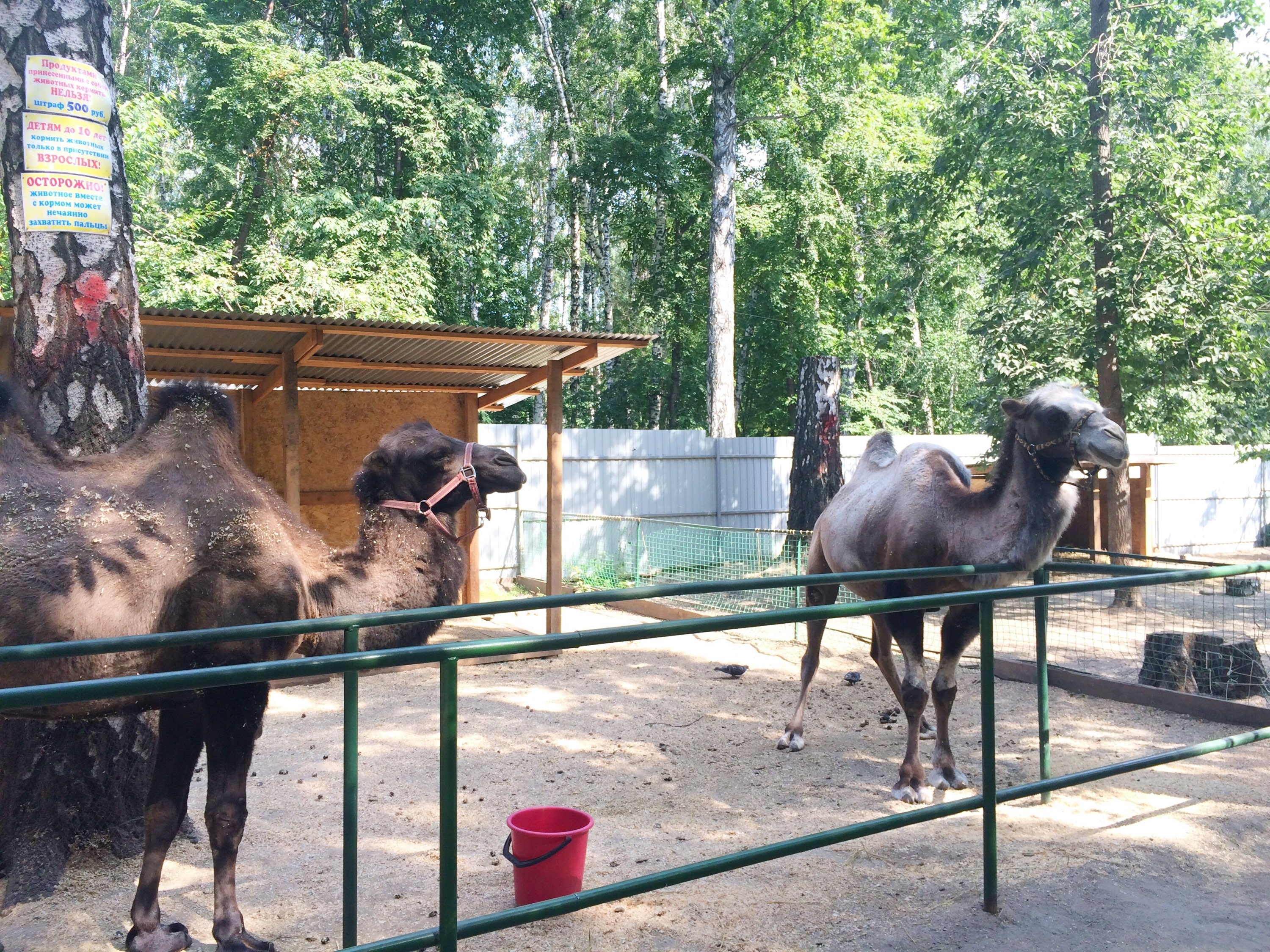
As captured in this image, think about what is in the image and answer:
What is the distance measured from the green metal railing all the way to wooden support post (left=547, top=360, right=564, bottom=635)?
5.86 meters

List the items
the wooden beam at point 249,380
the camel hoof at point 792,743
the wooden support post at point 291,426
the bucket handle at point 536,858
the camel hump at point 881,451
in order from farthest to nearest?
1. the wooden beam at point 249,380
2. the wooden support post at point 291,426
3. the camel hump at point 881,451
4. the camel hoof at point 792,743
5. the bucket handle at point 536,858

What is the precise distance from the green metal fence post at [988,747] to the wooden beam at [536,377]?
254 inches

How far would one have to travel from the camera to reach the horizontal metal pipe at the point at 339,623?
2.39 metres

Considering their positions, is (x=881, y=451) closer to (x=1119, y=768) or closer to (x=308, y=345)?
(x=1119, y=768)

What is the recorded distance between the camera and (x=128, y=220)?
480cm

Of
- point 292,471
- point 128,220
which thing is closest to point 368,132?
point 292,471

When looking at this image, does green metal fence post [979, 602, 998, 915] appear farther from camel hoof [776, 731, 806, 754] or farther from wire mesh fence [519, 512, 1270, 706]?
wire mesh fence [519, 512, 1270, 706]

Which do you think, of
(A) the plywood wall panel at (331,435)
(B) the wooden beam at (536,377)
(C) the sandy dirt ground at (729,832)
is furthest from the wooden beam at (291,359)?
(C) the sandy dirt ground at (729,832)

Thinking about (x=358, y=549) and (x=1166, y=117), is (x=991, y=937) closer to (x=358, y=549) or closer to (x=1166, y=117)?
(x=358, y=549)

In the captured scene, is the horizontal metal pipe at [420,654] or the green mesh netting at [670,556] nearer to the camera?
the horizontal metal pipe at [420,654]

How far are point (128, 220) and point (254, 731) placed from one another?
2.82 metres

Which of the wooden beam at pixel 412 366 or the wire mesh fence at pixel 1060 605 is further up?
the wooden beam at pixel 412 366

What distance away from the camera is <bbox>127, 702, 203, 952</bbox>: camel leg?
346cm

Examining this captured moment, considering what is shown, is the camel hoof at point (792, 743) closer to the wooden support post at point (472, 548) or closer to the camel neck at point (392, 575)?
the camel neck at point (392, 575)
